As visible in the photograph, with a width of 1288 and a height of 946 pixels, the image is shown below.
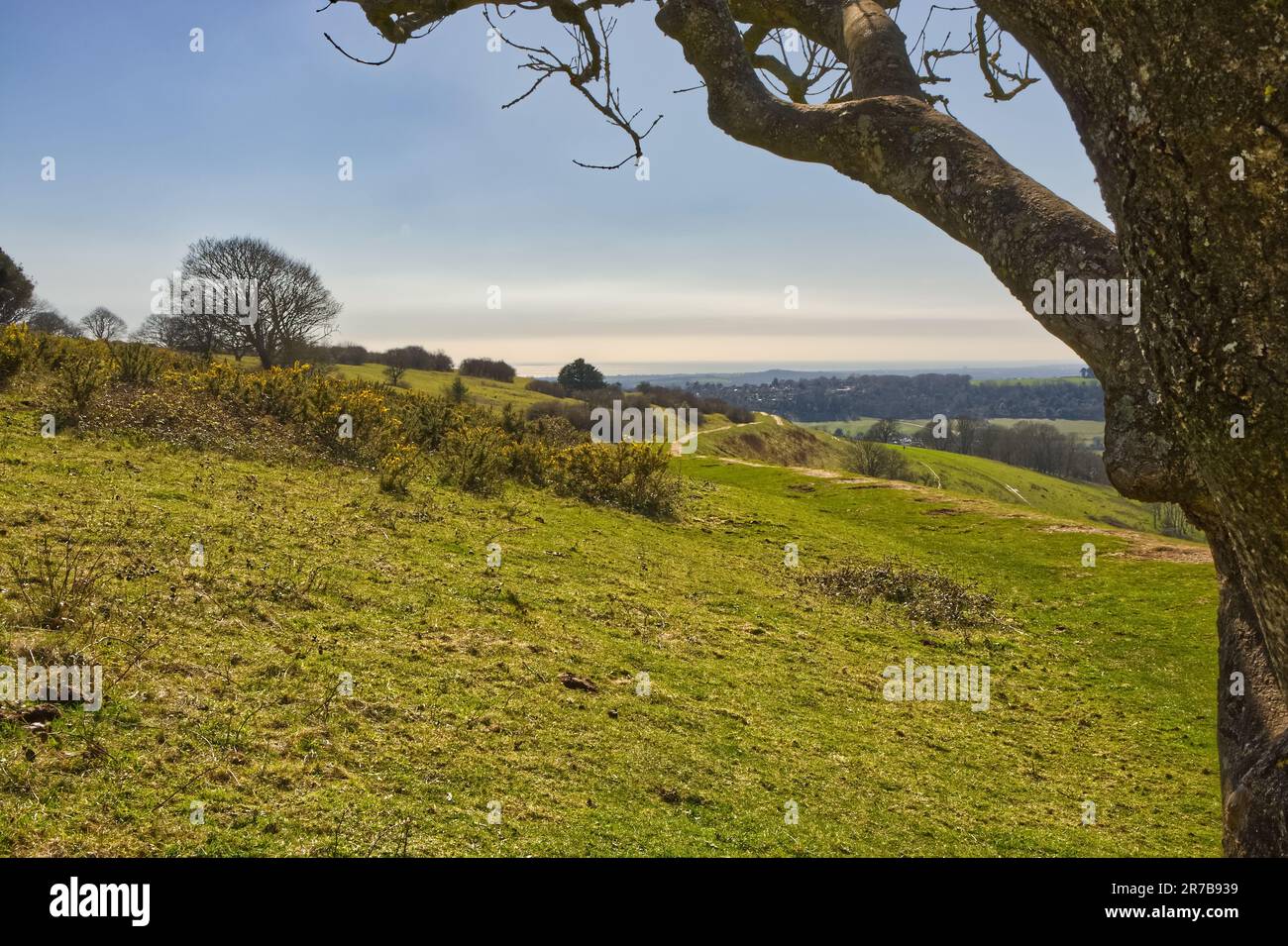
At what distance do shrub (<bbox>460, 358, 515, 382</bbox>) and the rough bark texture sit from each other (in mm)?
82833

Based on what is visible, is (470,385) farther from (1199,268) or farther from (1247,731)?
(1199,268)

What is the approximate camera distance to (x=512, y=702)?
561 cm

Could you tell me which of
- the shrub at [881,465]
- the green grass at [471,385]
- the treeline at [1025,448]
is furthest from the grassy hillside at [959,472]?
the green grass at [471,385]

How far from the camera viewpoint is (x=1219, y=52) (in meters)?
1.58

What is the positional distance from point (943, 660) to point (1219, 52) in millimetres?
9404

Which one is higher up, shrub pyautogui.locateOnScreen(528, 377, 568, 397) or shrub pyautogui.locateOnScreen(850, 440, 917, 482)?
shrub pyautogui.locateOnScreen(528, 377, 568, 397)

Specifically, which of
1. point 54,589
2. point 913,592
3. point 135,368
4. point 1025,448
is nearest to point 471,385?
point 135,368

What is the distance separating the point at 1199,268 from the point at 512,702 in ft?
16.8

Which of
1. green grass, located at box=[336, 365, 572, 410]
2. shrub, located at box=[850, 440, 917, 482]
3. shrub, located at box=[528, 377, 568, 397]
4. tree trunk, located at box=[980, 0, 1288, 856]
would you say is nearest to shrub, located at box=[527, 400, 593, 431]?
green grass, located at box=[336, 365, 572, 410]

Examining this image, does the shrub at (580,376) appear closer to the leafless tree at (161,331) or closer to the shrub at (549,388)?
the shrub at (549,388)

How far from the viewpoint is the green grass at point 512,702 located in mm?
3752

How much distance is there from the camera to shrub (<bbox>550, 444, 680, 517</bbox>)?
17.1 m

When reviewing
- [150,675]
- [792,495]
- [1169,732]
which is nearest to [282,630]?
[150,675]

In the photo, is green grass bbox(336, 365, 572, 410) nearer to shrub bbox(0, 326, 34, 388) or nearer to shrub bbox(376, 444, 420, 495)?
shrub bbox(0, 326, 34, 388)
